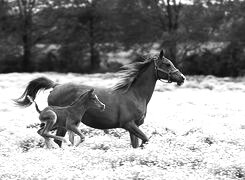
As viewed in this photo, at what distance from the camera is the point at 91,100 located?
13477 millimetres

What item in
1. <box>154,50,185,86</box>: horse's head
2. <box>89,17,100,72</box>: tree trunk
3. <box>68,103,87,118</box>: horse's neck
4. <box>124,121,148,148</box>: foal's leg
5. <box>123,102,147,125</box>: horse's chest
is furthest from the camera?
<box>89,17,100,72</box>: tree trunk

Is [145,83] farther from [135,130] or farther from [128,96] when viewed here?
[135,130]

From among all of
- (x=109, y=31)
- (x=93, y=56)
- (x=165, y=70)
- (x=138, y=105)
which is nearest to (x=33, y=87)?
(x=138, y=105)

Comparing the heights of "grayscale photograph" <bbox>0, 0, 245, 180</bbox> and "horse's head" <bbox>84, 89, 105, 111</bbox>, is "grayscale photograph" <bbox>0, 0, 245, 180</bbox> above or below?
below

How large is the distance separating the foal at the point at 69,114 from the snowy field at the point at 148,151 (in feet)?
1.75

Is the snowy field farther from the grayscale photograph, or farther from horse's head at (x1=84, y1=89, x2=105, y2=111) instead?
horse's head at (x1=84, y1=89, x2=105, y2=111)

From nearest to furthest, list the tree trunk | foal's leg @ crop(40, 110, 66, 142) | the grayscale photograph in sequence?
the grayscale photograph < foal's leg @ crop(40, 110, 66, 142) < the tree trunk

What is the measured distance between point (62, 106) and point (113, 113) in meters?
1.42

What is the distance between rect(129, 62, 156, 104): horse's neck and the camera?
14500 mm

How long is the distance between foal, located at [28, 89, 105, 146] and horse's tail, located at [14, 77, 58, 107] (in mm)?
1761

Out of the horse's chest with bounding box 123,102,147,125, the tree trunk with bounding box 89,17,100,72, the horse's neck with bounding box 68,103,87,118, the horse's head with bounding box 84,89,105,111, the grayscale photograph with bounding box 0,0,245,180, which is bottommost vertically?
the tree trunk with bounding box 89,17,100,72

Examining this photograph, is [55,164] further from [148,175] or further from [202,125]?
[202,125]

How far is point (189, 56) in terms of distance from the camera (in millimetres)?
58062

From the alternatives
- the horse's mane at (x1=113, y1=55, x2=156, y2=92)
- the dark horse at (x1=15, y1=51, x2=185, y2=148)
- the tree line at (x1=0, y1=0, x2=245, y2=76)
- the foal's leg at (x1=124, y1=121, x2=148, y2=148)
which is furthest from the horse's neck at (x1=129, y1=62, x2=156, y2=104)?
the tree line at (x1=0, y1=0, x2=245, y2=76)
